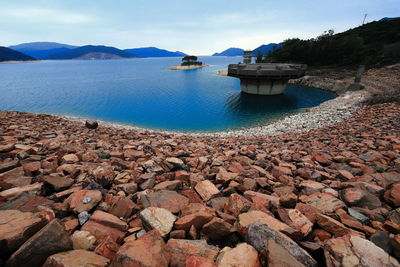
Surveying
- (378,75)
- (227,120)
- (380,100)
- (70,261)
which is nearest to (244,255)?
(70,261)

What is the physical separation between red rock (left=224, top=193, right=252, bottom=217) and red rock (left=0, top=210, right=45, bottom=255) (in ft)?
8.76

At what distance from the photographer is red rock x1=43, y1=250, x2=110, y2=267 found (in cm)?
187

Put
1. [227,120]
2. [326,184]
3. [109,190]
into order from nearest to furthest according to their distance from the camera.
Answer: [109,190], [326,184], [227,120]

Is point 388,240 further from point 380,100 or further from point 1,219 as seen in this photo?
point 380,100

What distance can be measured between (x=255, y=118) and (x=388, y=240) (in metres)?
21.0

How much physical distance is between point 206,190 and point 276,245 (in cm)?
182

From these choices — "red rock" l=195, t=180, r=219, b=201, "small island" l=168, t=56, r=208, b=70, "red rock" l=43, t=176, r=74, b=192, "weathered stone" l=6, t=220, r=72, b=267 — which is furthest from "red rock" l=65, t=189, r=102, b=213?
"small island" l=168, t=56, r=208, b=70

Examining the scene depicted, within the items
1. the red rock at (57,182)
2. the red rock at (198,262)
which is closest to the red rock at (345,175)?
the red rock at (198,262)

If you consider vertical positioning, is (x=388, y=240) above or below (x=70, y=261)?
below

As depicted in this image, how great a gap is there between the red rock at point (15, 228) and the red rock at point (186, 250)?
1642 mm

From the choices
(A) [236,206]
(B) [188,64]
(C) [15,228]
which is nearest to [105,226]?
(C) [15,228]

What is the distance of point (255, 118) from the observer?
2264cm

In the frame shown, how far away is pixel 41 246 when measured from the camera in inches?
77.8

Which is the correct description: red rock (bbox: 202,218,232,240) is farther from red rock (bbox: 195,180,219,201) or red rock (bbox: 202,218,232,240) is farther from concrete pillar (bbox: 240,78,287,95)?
concrete pillar (bbox: 240,78,287,95)
